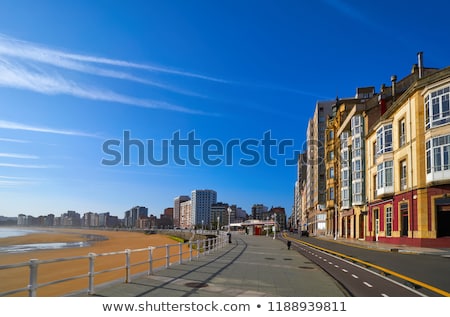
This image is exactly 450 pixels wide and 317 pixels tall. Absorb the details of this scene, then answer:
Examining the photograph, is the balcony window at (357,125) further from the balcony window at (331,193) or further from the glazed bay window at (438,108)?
the glazed bay window at (438,108)

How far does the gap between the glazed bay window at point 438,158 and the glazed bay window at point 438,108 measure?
56.7 inches

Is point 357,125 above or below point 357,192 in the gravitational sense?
above

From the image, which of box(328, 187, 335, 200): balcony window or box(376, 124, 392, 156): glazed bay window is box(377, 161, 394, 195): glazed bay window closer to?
box(376, 124, 392, 156): glazed bay window

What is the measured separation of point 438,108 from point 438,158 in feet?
13.9

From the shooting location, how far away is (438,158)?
111ft

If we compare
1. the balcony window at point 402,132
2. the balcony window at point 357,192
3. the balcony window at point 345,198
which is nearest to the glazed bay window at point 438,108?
the balcony window at point 402,132

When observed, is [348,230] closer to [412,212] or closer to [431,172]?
[412,212]

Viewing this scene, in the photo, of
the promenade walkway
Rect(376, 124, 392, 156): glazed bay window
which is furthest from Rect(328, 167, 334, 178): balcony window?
the promenade walkway

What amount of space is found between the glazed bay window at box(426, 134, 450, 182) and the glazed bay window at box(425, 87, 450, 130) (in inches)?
56.7

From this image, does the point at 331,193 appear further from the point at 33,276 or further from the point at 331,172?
the point at 33,276

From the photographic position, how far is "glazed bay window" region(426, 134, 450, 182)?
33.1 m

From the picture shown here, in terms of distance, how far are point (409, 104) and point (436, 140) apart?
20.4 ft

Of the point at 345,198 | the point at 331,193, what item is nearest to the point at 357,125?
the point at 345,198
